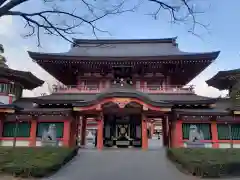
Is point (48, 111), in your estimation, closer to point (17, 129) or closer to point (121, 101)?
point (17, 129)

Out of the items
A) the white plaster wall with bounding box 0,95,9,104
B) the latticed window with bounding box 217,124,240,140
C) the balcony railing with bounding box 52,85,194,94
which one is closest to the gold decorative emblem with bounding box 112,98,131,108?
the balcony railing with bounding box 52,85,194,94

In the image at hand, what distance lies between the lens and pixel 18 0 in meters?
5.46

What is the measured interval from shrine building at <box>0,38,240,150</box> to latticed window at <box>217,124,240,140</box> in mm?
67

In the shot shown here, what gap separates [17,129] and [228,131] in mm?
15581

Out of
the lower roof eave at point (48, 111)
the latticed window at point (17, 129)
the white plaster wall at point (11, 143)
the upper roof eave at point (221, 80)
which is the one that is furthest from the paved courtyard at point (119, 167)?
the upper roof eave at point (221, 80)

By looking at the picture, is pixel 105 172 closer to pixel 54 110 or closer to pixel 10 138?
pixel 54 110

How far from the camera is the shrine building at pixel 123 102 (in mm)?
16453

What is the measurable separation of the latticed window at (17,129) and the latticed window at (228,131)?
1416 centimetres

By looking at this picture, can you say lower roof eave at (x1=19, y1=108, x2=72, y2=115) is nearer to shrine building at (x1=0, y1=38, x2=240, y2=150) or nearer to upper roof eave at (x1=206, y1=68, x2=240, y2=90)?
shrine building at (x1=0, y1=38, x2=240, y2=150)

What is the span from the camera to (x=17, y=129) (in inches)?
666

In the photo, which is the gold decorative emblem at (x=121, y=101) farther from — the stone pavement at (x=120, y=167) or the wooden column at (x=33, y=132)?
the wooden column at (x=33, y=132)

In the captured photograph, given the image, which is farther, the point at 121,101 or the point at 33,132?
the point at 33,132

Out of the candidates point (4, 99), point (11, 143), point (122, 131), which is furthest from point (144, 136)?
point (4, 99)

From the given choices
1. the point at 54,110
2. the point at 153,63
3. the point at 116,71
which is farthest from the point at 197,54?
the point at 54,110
